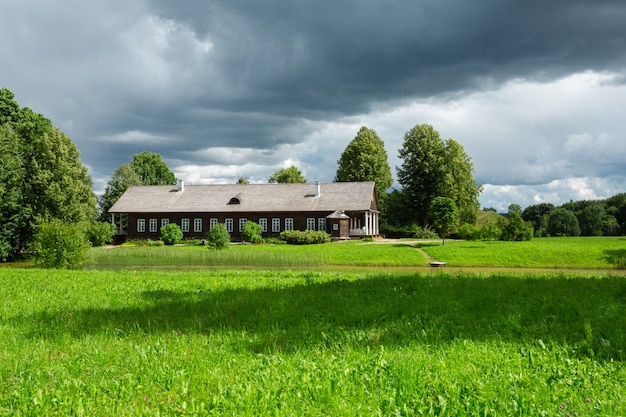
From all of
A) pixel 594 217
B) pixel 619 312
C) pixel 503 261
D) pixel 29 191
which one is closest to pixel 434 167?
pixel 503 261

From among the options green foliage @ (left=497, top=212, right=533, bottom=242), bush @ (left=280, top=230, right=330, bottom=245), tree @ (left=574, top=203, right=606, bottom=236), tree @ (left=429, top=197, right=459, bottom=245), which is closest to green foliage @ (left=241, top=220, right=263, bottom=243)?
bush @ (left=280, top=230, right=330, bottom=245)

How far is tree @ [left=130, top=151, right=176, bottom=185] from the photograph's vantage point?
76875 mm

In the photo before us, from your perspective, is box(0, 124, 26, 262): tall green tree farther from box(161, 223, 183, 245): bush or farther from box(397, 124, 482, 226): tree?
box(397, 124, 482, 226): tree

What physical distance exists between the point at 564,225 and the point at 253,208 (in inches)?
1829

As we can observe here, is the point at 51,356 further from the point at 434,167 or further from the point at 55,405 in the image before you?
the point at 434,167

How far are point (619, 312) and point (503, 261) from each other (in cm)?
2267

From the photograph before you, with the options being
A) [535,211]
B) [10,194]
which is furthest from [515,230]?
[535,211]

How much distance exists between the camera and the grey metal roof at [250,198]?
50.5 meters

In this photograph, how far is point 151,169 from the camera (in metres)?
78.3

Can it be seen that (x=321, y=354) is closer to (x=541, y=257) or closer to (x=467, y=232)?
(x=541, y=257)

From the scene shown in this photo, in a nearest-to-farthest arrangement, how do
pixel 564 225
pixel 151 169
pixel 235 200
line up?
pixel 235 200, pixel 564 225, pixel 151 169

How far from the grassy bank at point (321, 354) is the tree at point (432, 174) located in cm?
4560

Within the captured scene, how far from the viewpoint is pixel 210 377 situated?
5.03m

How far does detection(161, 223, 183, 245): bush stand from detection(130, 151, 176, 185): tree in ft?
105
